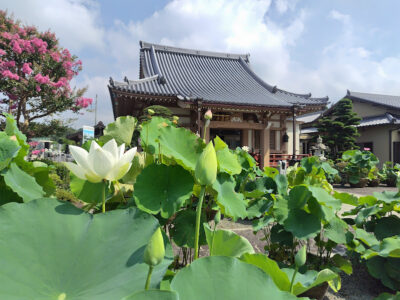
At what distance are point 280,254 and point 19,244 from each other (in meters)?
1.59

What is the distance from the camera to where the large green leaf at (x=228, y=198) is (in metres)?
0.67

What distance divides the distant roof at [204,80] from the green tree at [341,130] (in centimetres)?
306

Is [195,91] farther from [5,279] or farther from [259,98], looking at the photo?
[5,279]

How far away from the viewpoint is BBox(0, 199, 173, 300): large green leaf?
1.12 feet

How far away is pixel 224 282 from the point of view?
0.32 m

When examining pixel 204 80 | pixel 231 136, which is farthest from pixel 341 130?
pixel 204 80

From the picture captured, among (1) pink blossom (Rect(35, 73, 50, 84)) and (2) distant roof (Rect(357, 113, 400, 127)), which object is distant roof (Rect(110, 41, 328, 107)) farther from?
(2) distant roof (Rect(357, 113, 400, 127))

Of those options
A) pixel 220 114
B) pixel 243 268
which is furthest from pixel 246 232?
pixel 220 114

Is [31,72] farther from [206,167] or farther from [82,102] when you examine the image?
[206,167]

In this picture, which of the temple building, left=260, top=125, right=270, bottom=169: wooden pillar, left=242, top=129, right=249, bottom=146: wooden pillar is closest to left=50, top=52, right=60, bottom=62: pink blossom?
the temple building

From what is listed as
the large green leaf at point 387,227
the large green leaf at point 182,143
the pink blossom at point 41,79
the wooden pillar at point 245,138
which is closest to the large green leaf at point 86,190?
the large green leaf at point 182,143

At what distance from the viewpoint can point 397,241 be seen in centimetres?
101

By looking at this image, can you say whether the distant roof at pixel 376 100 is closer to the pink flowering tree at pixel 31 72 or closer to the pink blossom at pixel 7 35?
the pink flowering tree at pixel 31 72

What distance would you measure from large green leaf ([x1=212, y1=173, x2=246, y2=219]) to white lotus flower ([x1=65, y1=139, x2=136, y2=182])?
28 centimetres
